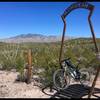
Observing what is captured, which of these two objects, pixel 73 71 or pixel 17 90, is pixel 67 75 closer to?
pixel 73 71

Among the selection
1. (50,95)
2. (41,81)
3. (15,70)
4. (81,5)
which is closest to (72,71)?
(41,81)

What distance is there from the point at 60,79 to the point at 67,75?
0.60 m

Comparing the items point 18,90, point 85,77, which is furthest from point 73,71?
point 18,90

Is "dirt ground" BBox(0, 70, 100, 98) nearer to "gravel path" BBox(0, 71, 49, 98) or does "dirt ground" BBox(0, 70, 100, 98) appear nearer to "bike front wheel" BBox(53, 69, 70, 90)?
"gravel path" BBox(0, 71, 49, 98)

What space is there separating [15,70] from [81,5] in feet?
20.4

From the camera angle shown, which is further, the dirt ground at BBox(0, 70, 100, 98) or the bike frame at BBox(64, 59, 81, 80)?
the bike frame at BBox(64, 59, 81, 80)

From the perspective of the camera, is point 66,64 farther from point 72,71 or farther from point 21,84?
point 21,84

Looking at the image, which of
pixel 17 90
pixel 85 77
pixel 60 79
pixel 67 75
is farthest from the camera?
pixel 85 77

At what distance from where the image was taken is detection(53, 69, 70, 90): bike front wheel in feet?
35.7

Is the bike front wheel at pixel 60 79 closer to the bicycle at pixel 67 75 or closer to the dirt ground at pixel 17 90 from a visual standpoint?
the bicycle at pixel 67 75

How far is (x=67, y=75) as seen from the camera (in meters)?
11.5

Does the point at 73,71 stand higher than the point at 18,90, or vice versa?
the point at 73,71

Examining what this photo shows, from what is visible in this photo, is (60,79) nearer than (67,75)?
Yes

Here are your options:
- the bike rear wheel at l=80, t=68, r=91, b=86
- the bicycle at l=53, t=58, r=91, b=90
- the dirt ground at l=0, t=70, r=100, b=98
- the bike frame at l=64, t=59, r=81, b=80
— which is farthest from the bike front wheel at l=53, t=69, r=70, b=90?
the bike rear wheel at l=80, t=68, r=91, b=86
